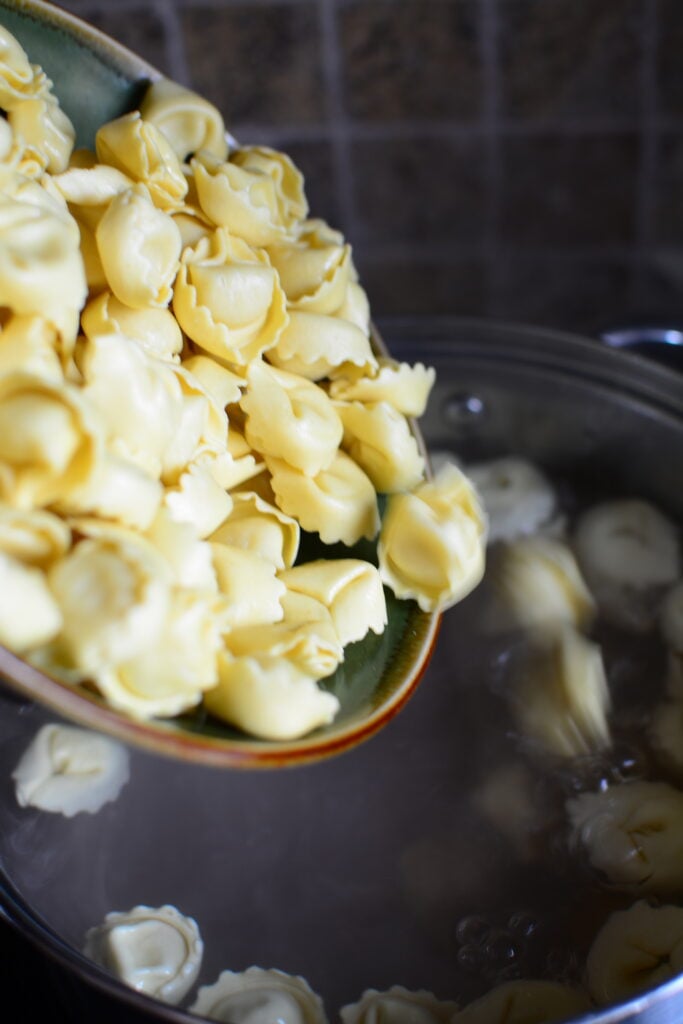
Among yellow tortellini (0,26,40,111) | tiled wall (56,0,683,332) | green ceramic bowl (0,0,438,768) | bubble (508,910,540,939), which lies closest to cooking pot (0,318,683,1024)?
bubble (508,910,540,939)

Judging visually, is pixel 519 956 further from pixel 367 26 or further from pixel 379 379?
pixel 367 26

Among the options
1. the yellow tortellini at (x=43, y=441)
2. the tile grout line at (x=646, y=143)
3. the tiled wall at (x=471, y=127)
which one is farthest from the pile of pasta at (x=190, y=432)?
the tile grout line at (x=646, y=143)

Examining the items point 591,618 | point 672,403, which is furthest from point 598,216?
point 591,618

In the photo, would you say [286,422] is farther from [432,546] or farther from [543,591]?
[543,591]

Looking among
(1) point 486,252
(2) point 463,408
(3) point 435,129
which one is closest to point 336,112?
(3) point 435,129

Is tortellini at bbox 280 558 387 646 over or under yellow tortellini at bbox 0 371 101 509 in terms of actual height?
under

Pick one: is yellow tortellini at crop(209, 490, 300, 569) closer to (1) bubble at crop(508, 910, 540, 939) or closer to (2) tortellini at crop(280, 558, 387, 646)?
(2) tortellini at crop(280, 558, 387, 646)

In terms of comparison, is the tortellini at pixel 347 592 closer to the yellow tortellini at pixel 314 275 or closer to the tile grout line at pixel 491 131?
the yellow tortellini at pixel 314 275
